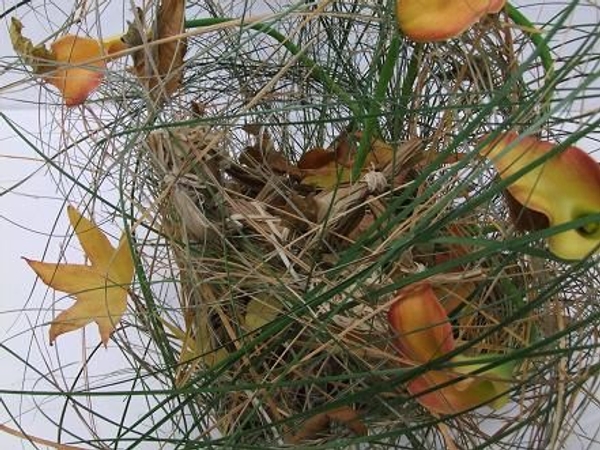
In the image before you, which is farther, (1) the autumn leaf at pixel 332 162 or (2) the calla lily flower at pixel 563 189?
(1) the autumn leaf at pixel 332 162

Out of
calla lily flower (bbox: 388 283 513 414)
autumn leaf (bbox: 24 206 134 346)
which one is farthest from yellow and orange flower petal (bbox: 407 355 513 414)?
autumn leaf (bbox: 24 206 134 346)

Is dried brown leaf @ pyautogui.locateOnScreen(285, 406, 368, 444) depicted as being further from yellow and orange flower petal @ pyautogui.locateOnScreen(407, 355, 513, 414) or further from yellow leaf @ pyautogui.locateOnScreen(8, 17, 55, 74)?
yellow leaf @ pyautogui.locateOnScreen(8, 17, 55, 74)

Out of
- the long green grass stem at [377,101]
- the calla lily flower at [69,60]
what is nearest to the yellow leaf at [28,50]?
the calla lily flower at [69,60]

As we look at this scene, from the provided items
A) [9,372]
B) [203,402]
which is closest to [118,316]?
[203,402]

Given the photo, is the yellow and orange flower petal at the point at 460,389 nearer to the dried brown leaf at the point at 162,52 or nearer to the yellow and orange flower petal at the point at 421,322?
the yellow and orange flower petal at the point at 421,322

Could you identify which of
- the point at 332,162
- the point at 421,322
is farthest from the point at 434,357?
the point at 332,162

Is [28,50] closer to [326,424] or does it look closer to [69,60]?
[69,60]
